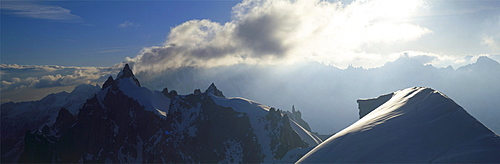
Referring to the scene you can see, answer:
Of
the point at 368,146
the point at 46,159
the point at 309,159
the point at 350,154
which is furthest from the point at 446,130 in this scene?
the point at 46,159

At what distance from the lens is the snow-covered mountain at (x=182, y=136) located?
5635 inches

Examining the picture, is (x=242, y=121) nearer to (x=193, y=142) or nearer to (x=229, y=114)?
(x=229, y=114)

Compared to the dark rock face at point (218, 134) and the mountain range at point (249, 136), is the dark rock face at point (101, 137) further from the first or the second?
the dark rock face at point (218, 134)

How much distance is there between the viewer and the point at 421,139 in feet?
61.0

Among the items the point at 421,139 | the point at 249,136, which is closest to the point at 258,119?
the point at 249,136

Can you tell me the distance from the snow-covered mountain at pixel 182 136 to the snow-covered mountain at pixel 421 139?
89794 mm

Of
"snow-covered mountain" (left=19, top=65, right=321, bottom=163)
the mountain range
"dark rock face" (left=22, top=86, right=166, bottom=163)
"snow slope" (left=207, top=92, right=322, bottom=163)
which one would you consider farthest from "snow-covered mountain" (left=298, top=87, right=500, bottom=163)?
"dark rock face" (left=22, top=86, right=166, bottom=163)

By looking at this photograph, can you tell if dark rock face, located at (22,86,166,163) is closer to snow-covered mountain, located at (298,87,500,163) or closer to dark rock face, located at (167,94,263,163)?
dark rock face, located at (167,94,263,163)

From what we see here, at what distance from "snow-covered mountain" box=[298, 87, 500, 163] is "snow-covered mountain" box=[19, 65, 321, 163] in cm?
8979

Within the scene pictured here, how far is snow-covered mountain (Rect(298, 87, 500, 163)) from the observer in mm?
16453

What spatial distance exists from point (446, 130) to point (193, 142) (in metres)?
147

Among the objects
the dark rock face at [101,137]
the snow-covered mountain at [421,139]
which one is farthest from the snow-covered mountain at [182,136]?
the snow-covered mountain at [421,139]

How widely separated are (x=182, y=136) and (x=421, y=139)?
502 feet

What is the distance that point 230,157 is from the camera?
475 ft
